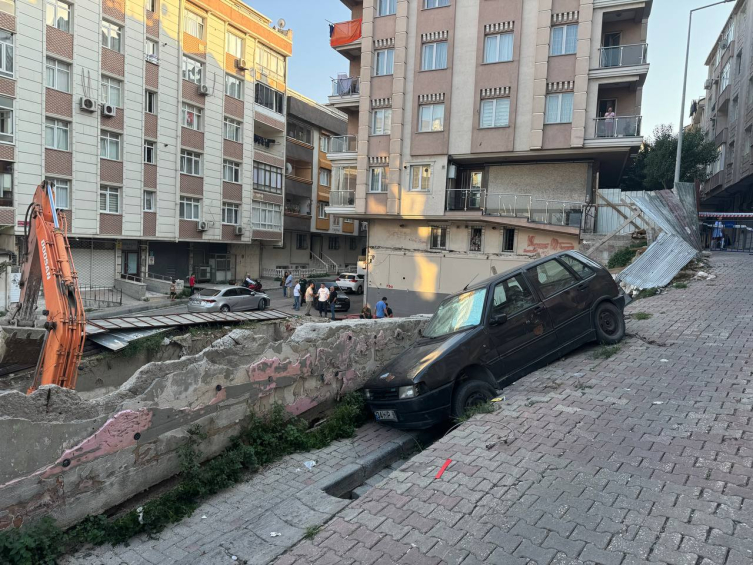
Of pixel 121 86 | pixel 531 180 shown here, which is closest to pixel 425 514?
pixel 531 180

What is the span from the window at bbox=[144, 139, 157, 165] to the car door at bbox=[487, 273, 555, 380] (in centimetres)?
2645

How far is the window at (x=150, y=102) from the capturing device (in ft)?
91.1

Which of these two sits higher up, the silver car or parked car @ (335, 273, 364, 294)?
parked car @ (335, 273, 364, 294)

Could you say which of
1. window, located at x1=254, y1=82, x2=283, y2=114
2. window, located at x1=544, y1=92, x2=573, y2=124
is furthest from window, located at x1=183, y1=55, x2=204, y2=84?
window, located at x1=544, y1=92, x2=573, y2=124

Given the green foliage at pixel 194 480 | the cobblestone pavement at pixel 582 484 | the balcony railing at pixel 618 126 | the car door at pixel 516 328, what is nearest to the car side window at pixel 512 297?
the car door at pixel 516 328

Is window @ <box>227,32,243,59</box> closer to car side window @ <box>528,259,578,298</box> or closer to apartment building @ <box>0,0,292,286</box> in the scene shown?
apartment building @ <box>0,0,292,286</box>

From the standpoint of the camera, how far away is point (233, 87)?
33000mm

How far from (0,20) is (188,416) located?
82.1ft

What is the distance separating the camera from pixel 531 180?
2305 cm

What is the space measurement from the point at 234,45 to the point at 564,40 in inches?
851

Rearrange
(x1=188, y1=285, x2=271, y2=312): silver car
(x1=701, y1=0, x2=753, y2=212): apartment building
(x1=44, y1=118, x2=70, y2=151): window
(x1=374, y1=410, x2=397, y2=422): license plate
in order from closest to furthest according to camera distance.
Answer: (x1=374, y1=410, x2=397, y2=422): license plate
(x1=188, y1=285, x2=271, y2=312): silver car
(x1=44, y1=118, x2=70, y2=151): window
(x1=701, y1=0, x2=753, y2=212): apartment building

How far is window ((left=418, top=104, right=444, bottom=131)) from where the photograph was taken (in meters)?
23.5

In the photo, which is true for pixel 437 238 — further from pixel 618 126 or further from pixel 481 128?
pixel 618 126

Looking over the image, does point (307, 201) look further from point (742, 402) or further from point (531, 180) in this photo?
point (742, 402)
